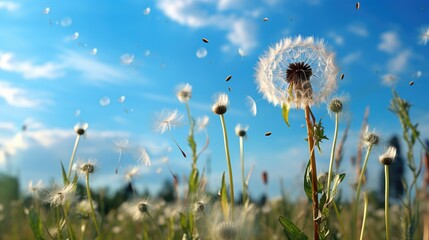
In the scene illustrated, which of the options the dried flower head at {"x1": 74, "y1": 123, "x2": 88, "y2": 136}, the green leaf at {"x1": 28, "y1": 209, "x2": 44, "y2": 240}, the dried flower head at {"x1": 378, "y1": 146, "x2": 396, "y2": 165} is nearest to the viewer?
the dried flower head at {"x1": 378, "y1": 146, "x2": 396, "y2": 165}

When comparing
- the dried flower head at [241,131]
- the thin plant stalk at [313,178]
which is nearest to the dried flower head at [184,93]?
the dried flower head at [241,131]

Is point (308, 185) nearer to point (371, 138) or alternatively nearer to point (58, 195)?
point (371, 138)

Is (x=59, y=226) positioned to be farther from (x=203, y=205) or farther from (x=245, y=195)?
(x=245, y=195)

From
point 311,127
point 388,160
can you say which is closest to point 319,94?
point 311,127

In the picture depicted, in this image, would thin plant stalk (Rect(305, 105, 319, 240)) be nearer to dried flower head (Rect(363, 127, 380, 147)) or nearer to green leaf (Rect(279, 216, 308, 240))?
green leaf (Rect(279, 216, 308, 240))

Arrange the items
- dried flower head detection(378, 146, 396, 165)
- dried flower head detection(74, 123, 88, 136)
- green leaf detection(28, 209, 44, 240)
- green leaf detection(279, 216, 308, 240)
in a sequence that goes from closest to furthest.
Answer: green leaf detection(279, 216, 308, 240), dried flower head detection(378, 146, 396, 165), green leaf detection(28, 209, 44, 240), dried flower head detection(74, 123, 88, 136)

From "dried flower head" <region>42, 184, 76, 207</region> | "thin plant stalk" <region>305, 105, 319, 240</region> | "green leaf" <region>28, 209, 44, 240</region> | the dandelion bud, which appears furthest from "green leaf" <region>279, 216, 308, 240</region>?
"green leaf" <region>28, 209, 44, 240</region>
